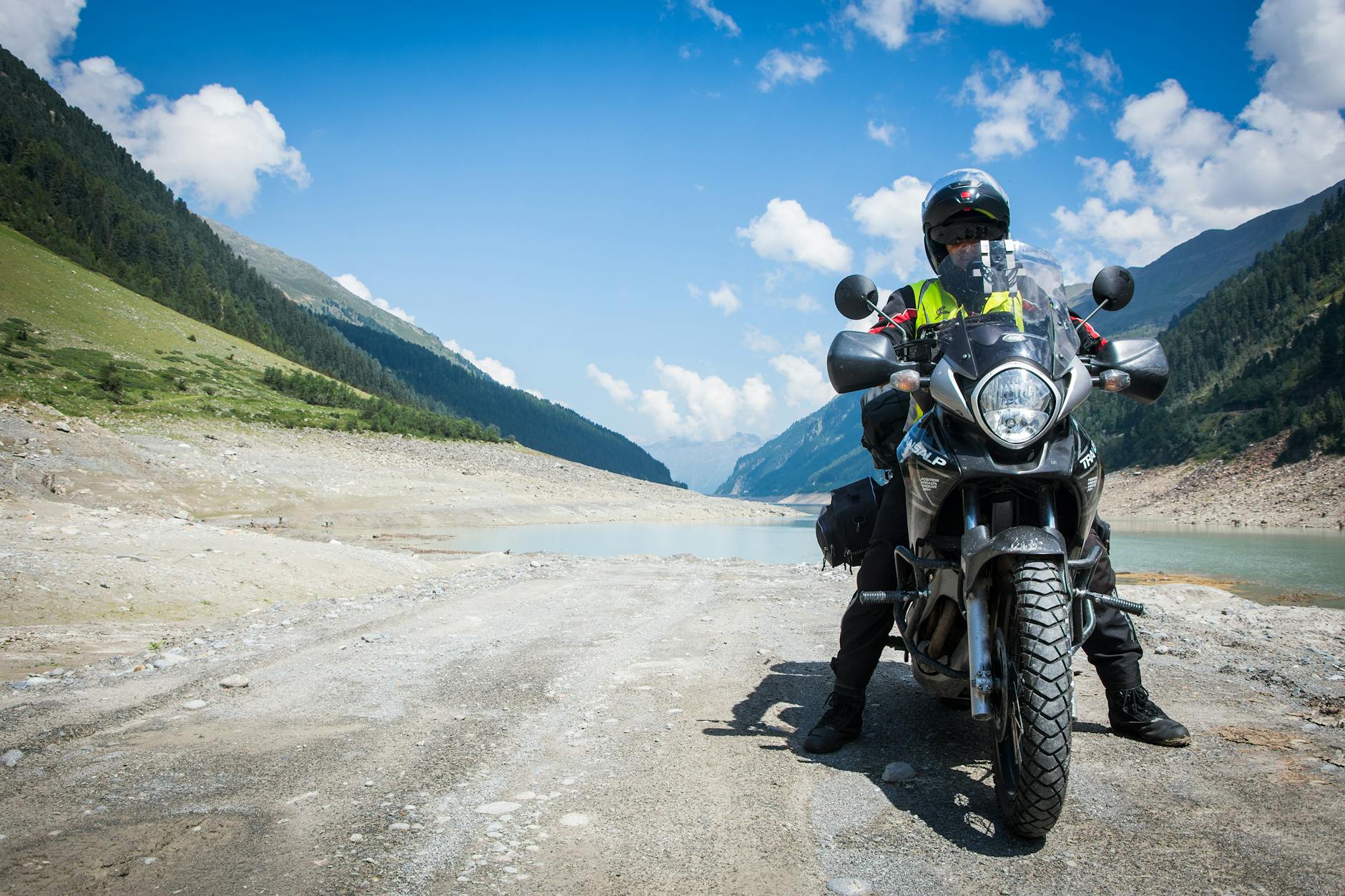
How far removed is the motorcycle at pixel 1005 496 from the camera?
2904mm

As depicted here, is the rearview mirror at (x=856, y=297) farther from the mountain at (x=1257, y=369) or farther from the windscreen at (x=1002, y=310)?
the mountain at (x=1257, y=369)

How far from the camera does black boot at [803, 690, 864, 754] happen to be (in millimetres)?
3982

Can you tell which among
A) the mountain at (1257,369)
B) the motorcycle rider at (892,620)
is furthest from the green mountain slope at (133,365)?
the motorcycle rider at (892,620)

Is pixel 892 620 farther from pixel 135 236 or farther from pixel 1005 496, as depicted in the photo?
pixel 135 236

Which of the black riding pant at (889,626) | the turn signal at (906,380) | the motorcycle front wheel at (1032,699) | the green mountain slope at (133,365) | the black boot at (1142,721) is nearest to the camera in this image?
the motorcycle front wheel at (1032,699)

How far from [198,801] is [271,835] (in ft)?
1.86

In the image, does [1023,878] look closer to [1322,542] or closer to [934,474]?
[934,474]

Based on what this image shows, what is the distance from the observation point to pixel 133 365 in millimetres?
48781

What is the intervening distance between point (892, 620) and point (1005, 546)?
138cm

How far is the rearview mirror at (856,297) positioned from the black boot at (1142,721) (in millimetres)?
2535

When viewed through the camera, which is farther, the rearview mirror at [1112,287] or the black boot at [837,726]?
the rearview mirror at [1112,287]

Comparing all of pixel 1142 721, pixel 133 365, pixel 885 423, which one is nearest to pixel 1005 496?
pixel 885 423

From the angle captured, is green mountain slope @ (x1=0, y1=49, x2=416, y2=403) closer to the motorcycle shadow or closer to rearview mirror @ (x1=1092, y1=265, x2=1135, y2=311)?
the motorcycle shadow

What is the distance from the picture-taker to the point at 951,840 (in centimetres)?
290
